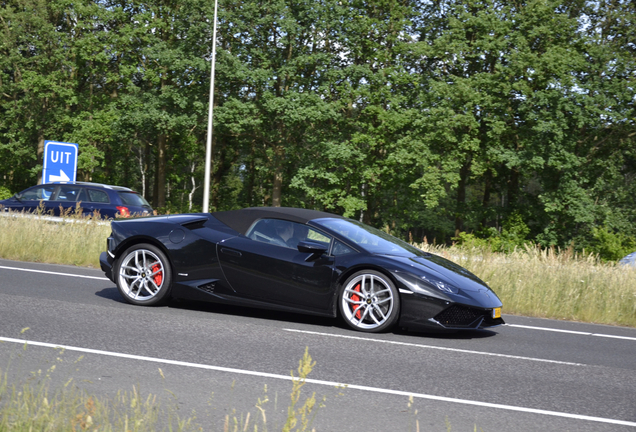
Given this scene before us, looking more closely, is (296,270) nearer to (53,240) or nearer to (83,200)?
(53,240)

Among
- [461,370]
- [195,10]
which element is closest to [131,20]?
[195,10]

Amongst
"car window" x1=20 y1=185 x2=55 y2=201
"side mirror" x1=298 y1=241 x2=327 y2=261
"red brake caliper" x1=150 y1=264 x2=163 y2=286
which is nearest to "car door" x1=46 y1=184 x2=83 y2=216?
"car window" x1=20 y1=185 x2=55 y2=201

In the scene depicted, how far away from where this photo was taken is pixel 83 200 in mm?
19234

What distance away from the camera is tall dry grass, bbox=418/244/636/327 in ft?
34.6

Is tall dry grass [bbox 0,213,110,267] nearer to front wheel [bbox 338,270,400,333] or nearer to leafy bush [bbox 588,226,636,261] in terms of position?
front wheel [bbox 338,270,400,333]

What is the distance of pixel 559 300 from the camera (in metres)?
10.8

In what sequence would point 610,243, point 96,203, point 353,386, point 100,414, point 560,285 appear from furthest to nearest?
point 610,243
point 96,203
point 560,285
point 353,386
point 100,414

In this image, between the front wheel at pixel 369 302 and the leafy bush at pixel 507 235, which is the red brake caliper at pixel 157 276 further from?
the leafy bush at pixel 507 235

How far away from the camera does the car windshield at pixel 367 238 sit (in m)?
7.99

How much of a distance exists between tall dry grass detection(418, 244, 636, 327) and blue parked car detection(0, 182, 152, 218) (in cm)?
1025

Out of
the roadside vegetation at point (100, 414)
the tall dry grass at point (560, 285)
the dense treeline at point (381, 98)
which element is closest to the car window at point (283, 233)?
the roadside vegetation at point (100, 414)

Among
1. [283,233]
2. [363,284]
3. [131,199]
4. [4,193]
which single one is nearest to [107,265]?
[283,233]

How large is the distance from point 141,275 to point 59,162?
11.9m

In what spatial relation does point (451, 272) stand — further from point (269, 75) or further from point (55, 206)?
point (269, 75)
